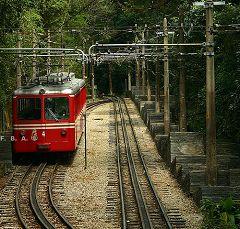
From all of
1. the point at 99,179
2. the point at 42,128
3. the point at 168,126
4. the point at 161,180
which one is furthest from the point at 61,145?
the point at 168,126

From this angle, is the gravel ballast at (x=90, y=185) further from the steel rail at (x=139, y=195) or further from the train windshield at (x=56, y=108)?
the train windshield at (x=56, y=108)

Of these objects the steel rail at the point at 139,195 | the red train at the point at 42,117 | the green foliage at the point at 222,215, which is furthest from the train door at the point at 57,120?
the green foliage at the point at 222,215

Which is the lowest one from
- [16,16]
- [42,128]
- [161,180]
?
[161,180]

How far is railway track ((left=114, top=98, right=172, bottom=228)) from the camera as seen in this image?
14.9 meters

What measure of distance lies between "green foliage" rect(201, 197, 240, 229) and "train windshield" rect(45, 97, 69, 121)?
9988mm

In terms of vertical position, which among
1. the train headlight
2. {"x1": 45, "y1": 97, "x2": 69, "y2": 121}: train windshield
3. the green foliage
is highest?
{"x1": 45, "y1": 97, "x2": 69, "y2": 121}: train windshield

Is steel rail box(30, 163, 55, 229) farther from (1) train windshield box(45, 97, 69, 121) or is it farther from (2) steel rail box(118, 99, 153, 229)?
(2) steel rail box(118, 99, 153, 229)

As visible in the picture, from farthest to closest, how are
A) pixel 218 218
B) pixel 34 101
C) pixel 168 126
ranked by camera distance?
pixel 168 126, pixel 34 101, pixel 218 218

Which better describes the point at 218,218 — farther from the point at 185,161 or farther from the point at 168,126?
the point at 168,126

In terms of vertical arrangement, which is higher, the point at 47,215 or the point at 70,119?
the point at 70,119

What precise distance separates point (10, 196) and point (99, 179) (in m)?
3.63

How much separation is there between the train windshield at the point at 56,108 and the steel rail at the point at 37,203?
190cm

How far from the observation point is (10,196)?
59.6 ft

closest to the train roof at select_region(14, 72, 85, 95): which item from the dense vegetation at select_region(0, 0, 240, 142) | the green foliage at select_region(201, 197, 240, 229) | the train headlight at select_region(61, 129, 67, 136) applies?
the train headlight at select_region(61, 129, 67, 136)
